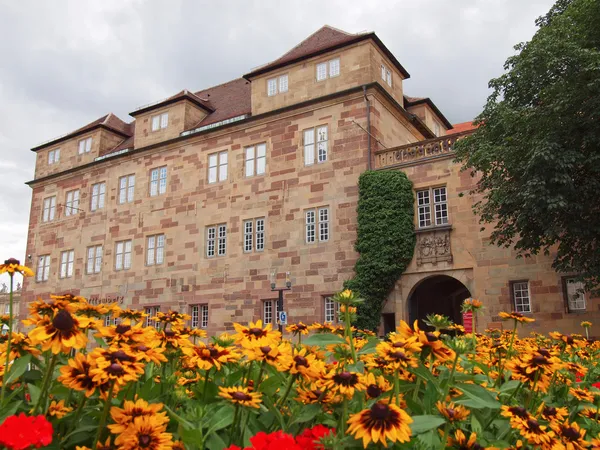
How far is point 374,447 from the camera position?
6.12 feet

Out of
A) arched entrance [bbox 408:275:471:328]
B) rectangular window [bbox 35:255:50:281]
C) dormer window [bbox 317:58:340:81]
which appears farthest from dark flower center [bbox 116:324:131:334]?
rectangular window [bbox 35:255:50:281]

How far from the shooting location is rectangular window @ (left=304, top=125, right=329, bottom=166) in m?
23.9

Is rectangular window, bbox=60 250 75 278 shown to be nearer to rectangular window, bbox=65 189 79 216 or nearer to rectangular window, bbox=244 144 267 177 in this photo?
rectangular window, bbox=65 189 79 216

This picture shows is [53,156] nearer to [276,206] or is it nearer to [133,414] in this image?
[276,206]

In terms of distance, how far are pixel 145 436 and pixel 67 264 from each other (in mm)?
32998

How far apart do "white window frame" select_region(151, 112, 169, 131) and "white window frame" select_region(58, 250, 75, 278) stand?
8.90 meters

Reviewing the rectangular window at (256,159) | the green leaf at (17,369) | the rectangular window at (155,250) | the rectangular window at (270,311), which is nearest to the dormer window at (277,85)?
the rectangular window at (256,159)

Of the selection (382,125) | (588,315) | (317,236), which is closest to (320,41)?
(382,125)

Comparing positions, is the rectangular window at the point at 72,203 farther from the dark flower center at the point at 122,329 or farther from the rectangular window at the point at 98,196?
the dark flower center at the point at 122,329

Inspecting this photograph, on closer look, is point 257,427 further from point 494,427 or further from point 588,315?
point 588,315

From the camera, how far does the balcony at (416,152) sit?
835 inches

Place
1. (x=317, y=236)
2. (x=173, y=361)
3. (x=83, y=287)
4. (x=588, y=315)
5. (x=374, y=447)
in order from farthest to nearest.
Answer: (x=83, y=287), (x=317, y=236), (x=588, y=315), (x=173, y=361), (x=374, y=447)

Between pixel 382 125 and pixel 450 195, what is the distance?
16.3 ft

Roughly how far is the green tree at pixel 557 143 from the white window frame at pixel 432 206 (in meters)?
4.92
